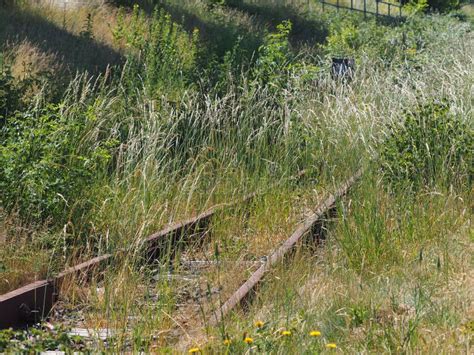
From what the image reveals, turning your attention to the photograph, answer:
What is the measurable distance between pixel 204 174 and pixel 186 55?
9.15 m

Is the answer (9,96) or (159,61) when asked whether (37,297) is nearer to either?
(9,96)

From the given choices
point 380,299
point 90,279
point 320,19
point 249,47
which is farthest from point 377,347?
point 320,19

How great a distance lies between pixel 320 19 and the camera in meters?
34.3

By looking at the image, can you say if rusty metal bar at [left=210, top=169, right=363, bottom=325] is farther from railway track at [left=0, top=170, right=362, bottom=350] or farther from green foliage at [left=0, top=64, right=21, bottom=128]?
green foliage at [left=0, top=64, right=21, bottom=128]

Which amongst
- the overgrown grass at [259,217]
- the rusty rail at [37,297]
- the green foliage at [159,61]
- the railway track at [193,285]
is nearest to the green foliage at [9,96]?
the overgrown grass at [259,217]

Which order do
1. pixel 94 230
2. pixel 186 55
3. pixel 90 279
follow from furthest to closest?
pixel 186 55 → pixel 94 230 → pixel 90 279

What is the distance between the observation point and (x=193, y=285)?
22.6 feet

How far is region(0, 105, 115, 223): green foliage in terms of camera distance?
775cm

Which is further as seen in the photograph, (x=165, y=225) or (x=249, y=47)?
(x=249, y=47)

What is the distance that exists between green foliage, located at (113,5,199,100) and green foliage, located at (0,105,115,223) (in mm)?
3589

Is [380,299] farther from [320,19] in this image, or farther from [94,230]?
[320,19]

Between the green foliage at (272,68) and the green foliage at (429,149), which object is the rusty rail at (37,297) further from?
the green foliage at (272,68)

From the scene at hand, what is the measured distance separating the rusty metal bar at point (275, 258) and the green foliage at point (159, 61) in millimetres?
4102

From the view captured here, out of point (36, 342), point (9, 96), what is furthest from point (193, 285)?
point (9, 96)
